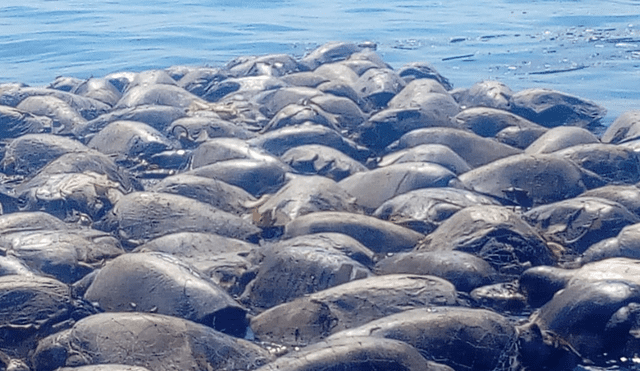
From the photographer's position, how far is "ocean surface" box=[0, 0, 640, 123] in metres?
16.7

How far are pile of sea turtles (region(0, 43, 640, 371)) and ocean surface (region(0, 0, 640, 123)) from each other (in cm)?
480

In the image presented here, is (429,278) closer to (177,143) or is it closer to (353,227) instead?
(353,227)

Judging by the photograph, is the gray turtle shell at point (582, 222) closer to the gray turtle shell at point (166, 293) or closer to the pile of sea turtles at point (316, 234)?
the pile of sea turtles at point (316, 234)

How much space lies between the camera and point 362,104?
11391 millimetres

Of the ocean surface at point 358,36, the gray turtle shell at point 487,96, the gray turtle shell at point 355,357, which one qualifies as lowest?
the ocean surface at point 358,36

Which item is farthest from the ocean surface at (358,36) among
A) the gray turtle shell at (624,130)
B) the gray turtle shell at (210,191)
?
the gray turtle shell at (210,191)

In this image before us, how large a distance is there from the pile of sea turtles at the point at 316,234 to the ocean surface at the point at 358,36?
15.8 feet

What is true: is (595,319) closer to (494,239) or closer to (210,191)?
(494,239)

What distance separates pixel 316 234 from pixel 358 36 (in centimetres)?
1514

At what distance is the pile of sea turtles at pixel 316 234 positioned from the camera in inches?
207

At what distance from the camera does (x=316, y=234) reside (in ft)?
21.5

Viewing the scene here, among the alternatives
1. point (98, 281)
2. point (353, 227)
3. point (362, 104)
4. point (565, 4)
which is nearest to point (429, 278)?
point (353, 227)

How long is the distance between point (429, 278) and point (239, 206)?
2384mm

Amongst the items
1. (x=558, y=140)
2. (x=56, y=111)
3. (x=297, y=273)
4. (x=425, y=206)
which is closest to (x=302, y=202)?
(x=425, y=206)
